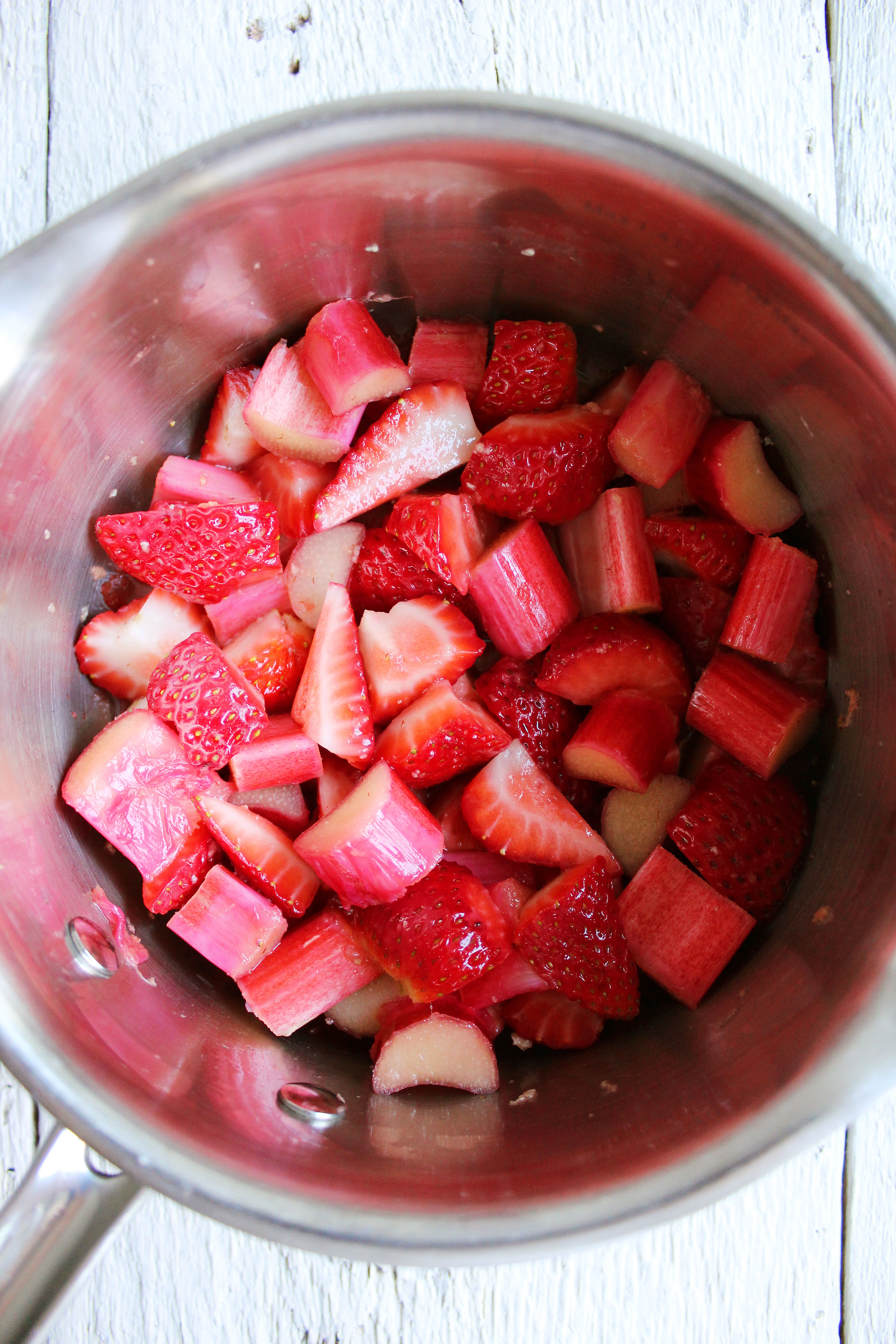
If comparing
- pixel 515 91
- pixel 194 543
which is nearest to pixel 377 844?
pixel 194 543

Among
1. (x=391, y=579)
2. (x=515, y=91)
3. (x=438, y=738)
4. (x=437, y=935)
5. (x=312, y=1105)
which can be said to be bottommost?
(x=312, y=1105)

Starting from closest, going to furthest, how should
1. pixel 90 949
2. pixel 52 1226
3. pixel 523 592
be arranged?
pixel 52 1226 → pixel 90 949 → pixel 523 592

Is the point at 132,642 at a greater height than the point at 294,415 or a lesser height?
lesser

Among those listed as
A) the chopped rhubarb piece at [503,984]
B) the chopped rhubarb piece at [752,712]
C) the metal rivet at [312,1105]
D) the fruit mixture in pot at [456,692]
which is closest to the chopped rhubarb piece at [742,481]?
the fruit mixture in pot at [456,692]

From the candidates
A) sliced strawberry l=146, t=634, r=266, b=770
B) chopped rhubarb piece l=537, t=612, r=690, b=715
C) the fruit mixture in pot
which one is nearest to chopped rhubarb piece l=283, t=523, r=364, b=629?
the fruit mixture in pot

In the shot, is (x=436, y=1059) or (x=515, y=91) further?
(x=515, y=91)

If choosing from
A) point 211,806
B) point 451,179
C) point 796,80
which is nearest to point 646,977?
point 211,806

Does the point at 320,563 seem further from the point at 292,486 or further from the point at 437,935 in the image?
the point at 437,935

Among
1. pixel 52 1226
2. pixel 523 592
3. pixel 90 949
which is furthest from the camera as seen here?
pixel 523 592
